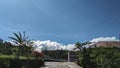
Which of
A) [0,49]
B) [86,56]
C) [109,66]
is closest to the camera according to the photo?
[109,66]

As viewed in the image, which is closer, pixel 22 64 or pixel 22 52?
pixel 22 64

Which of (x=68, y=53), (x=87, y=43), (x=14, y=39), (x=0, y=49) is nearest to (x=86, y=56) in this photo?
(x=87, y=43)

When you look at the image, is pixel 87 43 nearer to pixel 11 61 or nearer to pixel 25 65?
A: pixel 25 65

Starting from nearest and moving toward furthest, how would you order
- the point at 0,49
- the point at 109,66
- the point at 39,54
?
1. the point at 109,66
2. the point at 39,54
3. the point at 0,49

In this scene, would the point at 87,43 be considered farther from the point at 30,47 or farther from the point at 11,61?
the point at 11,61

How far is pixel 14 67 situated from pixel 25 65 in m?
5.45

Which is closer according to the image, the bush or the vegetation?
the bush

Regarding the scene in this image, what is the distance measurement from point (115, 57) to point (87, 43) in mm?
14076

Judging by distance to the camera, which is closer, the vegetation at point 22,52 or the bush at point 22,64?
the bush at point 22,64

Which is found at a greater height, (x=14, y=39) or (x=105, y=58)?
(x=14, y=39)

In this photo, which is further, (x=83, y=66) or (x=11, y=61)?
(x=83, y=66)

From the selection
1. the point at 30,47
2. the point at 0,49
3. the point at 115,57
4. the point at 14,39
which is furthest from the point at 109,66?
the point at 0,49

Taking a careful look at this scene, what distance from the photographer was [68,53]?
66.9m

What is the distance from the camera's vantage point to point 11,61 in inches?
963
